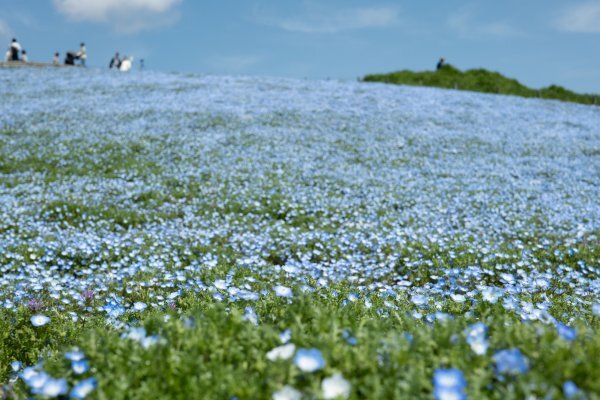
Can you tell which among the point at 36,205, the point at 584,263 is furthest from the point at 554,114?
→ the point at 36,205

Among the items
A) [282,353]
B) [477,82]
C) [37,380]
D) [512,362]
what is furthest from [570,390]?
[477,82]

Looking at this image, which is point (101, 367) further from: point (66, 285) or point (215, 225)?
point (215, 225)

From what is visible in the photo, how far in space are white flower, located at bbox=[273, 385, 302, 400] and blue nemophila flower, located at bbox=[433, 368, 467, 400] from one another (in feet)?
1.84

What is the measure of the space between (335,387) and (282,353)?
33 cm

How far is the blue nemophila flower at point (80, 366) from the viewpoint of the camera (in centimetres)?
236

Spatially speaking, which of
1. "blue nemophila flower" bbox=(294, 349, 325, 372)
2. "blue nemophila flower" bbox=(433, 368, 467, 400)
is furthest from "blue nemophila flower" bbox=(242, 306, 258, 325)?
"blue nemophila flower" bbox=(433, 368, 467, 400)

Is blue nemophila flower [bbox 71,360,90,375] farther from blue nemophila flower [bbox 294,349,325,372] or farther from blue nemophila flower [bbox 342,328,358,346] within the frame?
blue nemophila flower [bbox 342,328,358,346]

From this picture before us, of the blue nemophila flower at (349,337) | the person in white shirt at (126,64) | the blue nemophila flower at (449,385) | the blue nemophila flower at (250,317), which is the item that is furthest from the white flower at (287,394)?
the person in white shirt at (126,64)

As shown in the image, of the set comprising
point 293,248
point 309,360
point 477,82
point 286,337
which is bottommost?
point 293,248

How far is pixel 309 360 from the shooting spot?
2.05 metres

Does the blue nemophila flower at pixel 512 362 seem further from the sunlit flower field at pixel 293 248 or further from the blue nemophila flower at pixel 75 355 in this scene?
the blue nemophila flower at pixel 75 355

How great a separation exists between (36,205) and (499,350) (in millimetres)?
12156

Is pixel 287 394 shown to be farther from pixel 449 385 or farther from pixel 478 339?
pixel 478 339

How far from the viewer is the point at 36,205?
11719 mm
